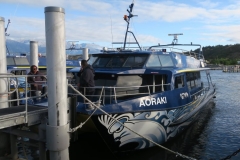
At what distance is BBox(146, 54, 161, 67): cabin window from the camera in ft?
29.9

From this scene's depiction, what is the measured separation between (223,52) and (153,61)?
13240 centimetres

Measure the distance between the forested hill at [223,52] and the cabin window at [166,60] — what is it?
121 metres

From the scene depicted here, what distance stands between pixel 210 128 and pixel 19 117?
30.4 ft

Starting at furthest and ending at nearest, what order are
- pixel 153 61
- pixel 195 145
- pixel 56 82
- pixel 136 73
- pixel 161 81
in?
pixel 195 145 → pixel 153 61 → pixel 161 81 → pixel 136 73 → pixel 56 82

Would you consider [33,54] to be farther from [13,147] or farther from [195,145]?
[195,145]

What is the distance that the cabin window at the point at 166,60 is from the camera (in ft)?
31.6

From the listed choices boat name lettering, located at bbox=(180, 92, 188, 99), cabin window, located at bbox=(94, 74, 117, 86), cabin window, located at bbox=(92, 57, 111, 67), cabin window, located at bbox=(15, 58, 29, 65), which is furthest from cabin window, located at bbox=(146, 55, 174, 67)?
cabin window, located at bbox=(15, 58, 29, 65)

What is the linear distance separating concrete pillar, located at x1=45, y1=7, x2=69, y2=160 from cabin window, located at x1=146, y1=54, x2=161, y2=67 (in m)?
4.57

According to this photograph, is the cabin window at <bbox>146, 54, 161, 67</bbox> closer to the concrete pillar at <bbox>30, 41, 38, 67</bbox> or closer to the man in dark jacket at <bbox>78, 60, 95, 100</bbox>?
the man in dark jacket at <bbox>78, 60, 95, 100</bbox>

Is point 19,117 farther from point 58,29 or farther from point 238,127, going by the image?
point 238,127

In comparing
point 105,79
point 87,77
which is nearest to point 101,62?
point 105,79

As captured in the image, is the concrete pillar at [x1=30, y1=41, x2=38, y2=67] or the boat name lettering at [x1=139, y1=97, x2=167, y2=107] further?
the concrete pillar at [x1=30, y1=41, x2=38, y2=67]

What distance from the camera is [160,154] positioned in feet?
27.4

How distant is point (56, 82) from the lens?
4.93 m
